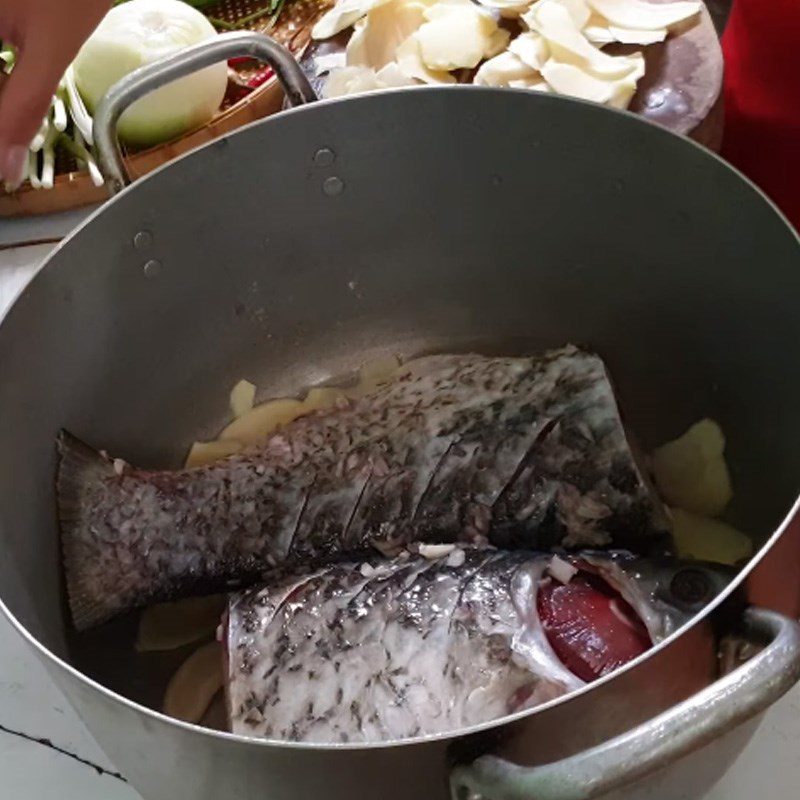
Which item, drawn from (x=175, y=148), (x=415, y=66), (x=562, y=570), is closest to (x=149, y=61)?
(x=175, y=148)

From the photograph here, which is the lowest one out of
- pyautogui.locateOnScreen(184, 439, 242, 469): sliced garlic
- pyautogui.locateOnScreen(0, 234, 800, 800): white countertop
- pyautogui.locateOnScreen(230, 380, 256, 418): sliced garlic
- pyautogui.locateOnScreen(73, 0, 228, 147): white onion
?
pyautogui.locateOnScreen(0, 234, 800, 800): white countertop

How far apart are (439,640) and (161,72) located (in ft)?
1.59

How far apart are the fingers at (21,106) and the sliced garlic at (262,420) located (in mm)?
307

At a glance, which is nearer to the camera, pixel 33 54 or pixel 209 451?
pixel 33 54

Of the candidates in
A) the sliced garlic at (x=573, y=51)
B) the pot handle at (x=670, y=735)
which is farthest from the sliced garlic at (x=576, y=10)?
the pot handle at (x=670, y=735)

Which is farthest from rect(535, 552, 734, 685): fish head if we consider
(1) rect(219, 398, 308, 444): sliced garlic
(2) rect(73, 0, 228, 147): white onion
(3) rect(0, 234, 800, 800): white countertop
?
(2) rect(73, 0, 228, 147): white onion

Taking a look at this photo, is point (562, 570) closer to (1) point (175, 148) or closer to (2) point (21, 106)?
(2) point (21, 106)

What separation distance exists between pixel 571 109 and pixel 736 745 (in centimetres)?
48

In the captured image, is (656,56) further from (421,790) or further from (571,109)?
(421,790)

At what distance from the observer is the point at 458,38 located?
1017 millimetres

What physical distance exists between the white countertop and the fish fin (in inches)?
2.6

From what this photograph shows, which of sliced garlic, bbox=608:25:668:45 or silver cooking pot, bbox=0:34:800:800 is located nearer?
silver cooking pot, bbox=0:34:800:800

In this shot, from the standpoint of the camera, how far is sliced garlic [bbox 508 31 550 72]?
38.9 inches

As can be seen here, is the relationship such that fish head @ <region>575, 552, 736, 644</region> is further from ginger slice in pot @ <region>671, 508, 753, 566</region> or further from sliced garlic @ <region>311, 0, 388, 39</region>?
sliced garlic @ <region>311, 0, 388, 39</region>
